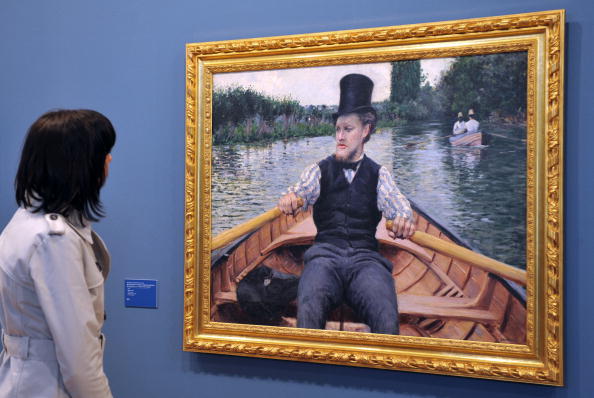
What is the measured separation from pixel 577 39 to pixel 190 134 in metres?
1.19

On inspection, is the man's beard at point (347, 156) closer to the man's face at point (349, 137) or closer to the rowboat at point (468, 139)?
the man's face at point (349, 137)

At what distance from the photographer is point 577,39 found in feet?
4.94

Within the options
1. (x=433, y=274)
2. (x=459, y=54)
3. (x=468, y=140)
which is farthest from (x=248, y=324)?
(x=459, y=54)

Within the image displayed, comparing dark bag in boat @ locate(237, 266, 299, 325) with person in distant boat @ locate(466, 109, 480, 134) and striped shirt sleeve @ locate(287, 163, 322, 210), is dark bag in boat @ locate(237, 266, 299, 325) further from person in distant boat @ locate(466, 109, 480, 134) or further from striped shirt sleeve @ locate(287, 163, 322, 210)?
person in distant boat @ locate(466, 109, 480, 134)

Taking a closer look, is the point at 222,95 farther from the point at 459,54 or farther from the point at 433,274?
the point at 433,274

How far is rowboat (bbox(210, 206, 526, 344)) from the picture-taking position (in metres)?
1.55

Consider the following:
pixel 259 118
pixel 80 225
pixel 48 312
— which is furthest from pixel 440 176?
pixel 48 312

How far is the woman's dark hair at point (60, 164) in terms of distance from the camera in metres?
1.19

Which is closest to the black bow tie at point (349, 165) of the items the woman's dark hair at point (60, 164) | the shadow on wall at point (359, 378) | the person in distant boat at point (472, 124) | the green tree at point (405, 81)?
the green tree at point (405, 81)

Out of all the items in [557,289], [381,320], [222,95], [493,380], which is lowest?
[493,380]

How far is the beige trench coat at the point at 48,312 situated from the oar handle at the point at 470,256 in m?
0.91

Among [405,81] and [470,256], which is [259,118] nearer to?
[405,81]

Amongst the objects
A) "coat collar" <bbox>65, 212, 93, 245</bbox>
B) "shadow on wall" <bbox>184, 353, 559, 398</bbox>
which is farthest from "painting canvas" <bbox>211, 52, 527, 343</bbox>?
"coat collar" <bbox>65, 212, 93, 245</bbox>

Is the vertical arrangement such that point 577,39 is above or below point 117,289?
above
